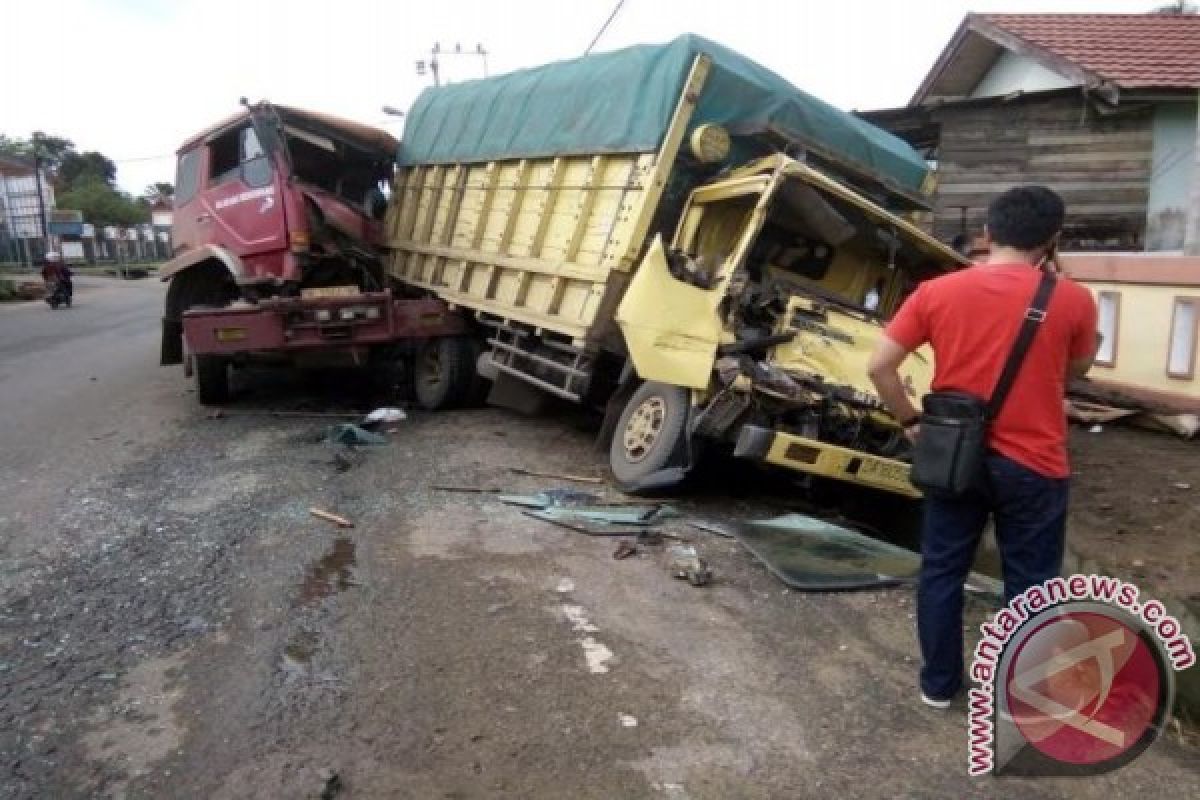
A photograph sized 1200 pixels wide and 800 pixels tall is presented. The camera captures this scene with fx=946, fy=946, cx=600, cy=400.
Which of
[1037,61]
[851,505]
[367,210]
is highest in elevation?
[1037,61]

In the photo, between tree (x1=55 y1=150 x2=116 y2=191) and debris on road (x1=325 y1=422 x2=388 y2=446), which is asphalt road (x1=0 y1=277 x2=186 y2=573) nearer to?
debris on road (x1=325 y1=422 x2=388 y2=446)

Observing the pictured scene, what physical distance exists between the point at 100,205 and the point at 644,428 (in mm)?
56107

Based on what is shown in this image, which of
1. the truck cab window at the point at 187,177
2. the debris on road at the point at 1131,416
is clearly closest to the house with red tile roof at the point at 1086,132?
the debris on road at the point at 1131,416

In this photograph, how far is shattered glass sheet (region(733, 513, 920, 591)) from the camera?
4316 mm

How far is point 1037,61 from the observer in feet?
37.0

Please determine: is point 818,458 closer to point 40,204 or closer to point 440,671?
point 440,671

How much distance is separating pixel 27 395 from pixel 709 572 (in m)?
7.92

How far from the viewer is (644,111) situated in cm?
627

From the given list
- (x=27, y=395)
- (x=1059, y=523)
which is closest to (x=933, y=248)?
(x=1059, y=523)

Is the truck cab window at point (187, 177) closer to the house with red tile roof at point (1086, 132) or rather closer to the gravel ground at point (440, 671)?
the gravel ground at point (440, 671)

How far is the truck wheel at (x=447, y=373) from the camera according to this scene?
8.38 metres

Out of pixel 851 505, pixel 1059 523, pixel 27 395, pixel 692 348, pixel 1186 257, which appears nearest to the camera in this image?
pixel 1059 523

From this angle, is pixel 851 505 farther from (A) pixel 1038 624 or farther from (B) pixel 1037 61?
(B) pixel 1037 61

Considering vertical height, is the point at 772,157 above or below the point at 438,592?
above
